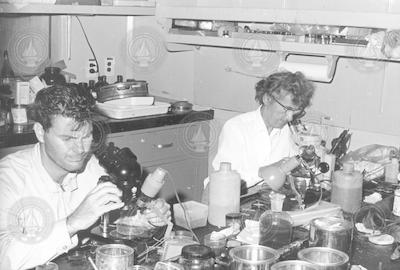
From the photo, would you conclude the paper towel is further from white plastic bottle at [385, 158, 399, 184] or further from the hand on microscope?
the hand on microscope

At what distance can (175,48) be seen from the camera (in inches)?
174

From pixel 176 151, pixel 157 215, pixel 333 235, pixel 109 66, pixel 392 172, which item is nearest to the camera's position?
pixel 333 235

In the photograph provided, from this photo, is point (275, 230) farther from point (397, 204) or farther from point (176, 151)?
point (176, 151)

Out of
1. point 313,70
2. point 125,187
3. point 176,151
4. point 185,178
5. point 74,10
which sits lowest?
point 185,178

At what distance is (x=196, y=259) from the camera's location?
175 cm

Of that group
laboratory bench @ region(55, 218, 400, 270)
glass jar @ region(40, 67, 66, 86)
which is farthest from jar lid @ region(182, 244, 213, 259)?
glass jar @ region(40, 67, 66, 86)

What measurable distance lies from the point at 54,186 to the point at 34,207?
16 cm

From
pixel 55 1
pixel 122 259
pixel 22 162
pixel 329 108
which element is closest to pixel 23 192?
pixel 22 162

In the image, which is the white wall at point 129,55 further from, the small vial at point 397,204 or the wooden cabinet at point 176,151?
the small vial at point 397,204

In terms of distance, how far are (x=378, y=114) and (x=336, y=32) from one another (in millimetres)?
541

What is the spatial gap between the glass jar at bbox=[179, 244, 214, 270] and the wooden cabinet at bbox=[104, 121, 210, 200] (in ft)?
6.65

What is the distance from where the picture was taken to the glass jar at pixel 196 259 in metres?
1.75

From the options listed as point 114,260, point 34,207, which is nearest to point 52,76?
point 34,207

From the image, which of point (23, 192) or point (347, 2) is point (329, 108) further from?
point (23, 192)
